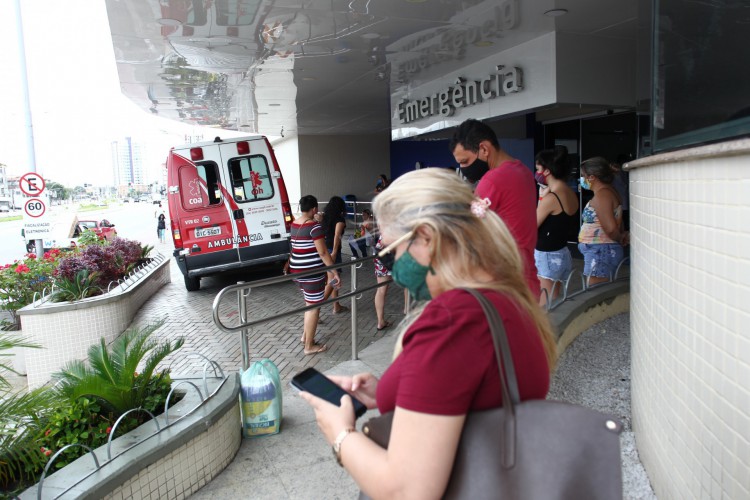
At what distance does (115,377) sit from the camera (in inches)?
135

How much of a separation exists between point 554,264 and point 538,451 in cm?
436

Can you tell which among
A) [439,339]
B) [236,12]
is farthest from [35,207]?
[439,339]

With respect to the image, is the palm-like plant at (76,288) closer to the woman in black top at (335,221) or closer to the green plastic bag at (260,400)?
the woman in black top at (335,221)

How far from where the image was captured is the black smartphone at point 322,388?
149 centimetres

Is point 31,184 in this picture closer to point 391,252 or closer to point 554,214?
point 554,214

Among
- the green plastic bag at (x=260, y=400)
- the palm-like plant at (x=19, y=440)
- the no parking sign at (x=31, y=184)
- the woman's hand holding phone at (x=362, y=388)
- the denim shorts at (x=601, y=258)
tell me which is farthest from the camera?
the no parking sign at (x=31, y=184)

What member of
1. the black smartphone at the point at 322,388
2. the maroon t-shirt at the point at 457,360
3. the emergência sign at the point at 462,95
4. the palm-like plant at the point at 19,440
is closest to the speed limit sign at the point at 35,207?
the emergência sign at the point at 462,95

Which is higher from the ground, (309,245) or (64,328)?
(309,245)

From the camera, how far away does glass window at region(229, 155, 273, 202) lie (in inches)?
410

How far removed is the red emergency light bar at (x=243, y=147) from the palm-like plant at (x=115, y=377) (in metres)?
7.20

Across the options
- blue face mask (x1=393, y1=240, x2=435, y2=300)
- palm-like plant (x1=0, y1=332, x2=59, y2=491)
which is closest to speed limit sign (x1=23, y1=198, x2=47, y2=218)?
palm-like plant (x1=0, y1=332, x2=59, y2=491)

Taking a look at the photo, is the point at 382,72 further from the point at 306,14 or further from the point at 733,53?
the point at 733,53

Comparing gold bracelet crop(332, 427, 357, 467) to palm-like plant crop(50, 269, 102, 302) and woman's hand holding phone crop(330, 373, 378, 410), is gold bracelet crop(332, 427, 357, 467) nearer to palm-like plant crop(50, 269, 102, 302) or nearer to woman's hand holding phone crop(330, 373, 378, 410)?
woman's hand holding phone crop(330, 373, 378, 410)

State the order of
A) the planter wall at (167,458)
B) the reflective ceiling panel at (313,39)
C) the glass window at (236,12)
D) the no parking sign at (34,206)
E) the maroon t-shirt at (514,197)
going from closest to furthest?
the planter wall at (167,458) → the maroon t-shirt at (514,197) → the glass window at (236,12) → the reflective ceiling panel at (313,39) → the no parking sign at (34,206)
